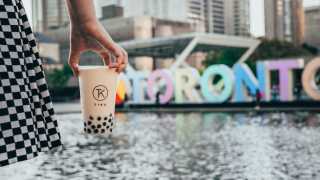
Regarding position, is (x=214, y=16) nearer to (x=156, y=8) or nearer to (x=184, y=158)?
(x=156, y=8)

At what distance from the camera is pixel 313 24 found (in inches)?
4013

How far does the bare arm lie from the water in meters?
5.22

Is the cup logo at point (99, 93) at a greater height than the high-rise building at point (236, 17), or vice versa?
the high-rise building at point (236, 17)

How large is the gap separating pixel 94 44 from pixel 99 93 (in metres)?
0.15

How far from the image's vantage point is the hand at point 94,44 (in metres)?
1.46

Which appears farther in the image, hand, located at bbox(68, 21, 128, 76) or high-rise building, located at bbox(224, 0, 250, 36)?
high-rise building, located at bbox(224, 0, 250, 36)

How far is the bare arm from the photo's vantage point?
145 cm

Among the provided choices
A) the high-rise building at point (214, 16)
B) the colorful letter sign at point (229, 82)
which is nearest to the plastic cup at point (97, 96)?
the colorful letter sign at point (229, 82)

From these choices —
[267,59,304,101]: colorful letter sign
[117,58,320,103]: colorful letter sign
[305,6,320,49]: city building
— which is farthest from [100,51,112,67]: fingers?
[305,6,320,49]: city building

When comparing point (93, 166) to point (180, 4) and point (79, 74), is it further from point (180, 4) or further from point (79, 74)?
point (180, 4)

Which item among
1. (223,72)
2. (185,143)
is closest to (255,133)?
(185,143)

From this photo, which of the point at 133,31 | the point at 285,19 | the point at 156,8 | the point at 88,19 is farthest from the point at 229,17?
the point at 88,19

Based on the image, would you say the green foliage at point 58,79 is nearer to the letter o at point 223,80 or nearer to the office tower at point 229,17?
the letter o at point 223,80

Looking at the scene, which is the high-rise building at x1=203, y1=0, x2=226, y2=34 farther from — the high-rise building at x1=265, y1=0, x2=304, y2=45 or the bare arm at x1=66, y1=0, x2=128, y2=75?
the bare arm at x1=66, y1=0, x2=128, y2=75
